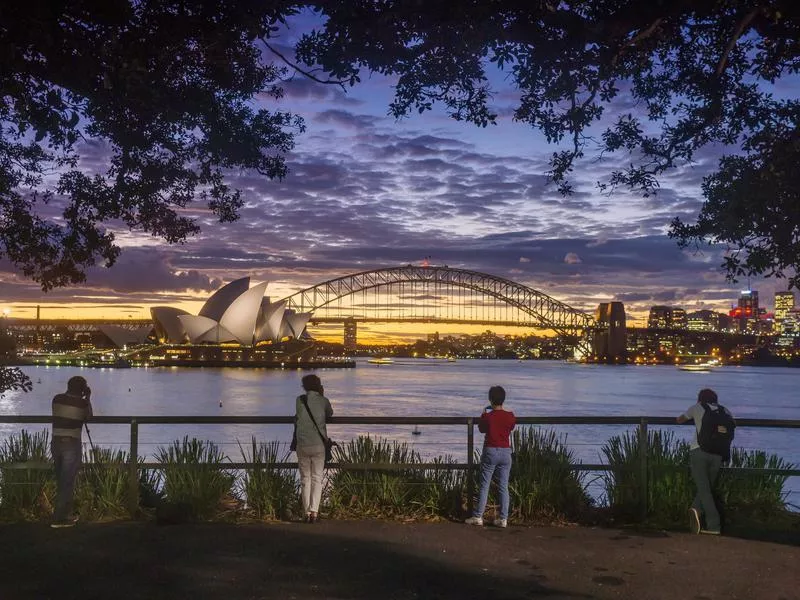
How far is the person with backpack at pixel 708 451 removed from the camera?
9672mm

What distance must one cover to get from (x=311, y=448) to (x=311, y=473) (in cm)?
27

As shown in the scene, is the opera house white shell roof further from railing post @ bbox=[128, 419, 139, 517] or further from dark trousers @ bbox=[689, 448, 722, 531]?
dark trousers @ bbox=[689, 448, 722, 531]

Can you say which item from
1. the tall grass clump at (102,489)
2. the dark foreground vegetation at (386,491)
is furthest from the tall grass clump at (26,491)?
the tall grass clump at (102,489)

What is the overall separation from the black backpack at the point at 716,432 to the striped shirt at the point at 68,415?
645cm

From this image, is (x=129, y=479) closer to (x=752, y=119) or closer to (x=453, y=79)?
(x=453, y=79)

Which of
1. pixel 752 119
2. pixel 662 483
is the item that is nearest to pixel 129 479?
pixel 662 483

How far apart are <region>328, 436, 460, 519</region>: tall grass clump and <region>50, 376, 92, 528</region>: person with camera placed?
112 inches

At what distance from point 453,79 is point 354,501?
482 cm

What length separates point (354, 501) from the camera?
1069cm

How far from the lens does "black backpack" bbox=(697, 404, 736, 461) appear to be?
9.66 metres

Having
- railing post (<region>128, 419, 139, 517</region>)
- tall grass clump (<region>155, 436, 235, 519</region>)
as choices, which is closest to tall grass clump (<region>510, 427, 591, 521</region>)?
tall grass clump (<region>155, 436, 235, 519</region>)

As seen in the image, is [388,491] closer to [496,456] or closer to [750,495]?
[496,456]

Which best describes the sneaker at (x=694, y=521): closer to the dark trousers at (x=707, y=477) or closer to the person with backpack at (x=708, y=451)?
the person with backpack at (x=708, y=451)

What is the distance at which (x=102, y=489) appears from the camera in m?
10.5
